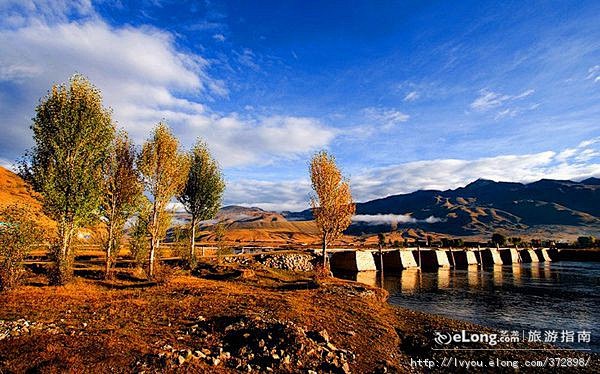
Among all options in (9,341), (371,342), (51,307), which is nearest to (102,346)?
(9,341)

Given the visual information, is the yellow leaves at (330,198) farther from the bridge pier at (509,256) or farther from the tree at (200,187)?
the bridge pier at (509,256)

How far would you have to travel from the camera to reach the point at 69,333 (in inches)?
611

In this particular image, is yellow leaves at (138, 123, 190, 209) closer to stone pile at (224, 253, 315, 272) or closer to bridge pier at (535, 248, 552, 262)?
stone pile at (224, 253, 315, 272)

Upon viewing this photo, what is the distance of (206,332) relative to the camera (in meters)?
17.1

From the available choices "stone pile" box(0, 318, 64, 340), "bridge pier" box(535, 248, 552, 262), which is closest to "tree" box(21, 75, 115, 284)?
"stone pile" box(0, 318, 64, 340)

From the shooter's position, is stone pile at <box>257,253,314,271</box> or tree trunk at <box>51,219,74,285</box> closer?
tree trunk at <box>51,219,74,285</box>

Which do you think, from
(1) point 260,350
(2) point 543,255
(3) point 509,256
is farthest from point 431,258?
(1) point 260,350

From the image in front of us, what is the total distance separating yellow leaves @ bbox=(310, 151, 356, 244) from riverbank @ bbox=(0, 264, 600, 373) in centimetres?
1685

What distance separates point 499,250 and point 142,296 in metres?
116

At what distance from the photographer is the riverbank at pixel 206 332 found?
1323 centimetres

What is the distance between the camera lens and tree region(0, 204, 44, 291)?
23.7m

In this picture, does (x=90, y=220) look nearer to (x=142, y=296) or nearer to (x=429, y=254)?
(x=142, y=296)

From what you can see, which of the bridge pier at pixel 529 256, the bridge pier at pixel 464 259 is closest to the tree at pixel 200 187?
the bridge pier at pixel 464 259

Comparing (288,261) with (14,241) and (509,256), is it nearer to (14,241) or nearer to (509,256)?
(14,241)
